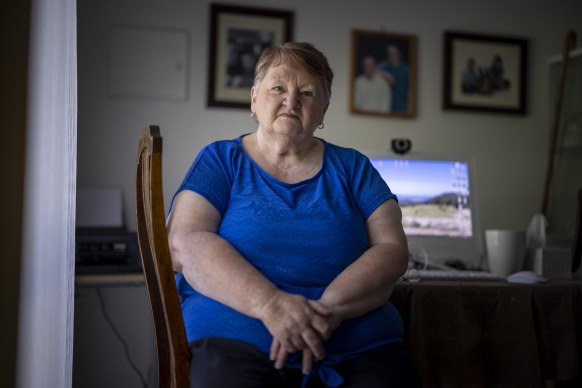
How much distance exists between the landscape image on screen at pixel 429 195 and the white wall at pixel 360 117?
612 millimetres

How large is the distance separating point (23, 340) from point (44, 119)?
559mm

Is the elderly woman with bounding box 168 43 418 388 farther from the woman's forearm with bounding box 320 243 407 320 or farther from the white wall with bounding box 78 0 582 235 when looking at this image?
the white wall with bounding box 78 0 582 235

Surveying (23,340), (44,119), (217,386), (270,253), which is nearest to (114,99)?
(44,119)

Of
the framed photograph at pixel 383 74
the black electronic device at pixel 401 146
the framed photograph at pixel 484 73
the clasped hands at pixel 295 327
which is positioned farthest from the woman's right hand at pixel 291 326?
the framed photograph at pixel 484 73

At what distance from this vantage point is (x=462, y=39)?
9.78 ft

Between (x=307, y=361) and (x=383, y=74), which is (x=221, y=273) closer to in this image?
(x=307, y=361)

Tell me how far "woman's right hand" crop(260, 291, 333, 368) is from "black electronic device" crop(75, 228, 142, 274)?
3.92ft

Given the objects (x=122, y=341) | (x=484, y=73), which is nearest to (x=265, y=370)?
(x=122, y=341)

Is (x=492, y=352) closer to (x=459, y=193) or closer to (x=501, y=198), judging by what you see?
(x=459, y=193)

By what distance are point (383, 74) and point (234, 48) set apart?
687mm

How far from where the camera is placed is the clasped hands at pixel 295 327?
1192mm

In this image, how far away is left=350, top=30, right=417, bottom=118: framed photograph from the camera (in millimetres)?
2881

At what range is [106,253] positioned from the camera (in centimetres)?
230

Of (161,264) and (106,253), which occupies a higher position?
(161,264)
